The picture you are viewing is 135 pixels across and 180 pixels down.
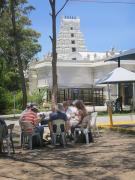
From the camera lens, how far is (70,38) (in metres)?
104

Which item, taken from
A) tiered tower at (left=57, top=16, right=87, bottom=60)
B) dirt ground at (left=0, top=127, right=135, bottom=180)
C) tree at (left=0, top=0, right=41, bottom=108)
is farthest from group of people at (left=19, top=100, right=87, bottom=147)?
tiered tower at (left=57, top=16, right=87, bottom=60)

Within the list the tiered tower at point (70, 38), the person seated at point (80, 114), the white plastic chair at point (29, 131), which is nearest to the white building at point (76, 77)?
the tiered tower at point (70, 38)

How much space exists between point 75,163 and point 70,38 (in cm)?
9350

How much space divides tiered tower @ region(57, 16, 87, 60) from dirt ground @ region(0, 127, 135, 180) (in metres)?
84.4

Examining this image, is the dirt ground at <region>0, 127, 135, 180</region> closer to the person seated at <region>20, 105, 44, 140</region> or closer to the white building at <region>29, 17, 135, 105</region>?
the person seated at <region>20, 105, 44, 140</region>

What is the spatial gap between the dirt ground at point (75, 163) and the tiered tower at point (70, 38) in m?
84.4

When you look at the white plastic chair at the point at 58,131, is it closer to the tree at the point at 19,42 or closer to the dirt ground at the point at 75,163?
the dirt ground at the point at 75,163

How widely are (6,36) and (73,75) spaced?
1441 centimetres

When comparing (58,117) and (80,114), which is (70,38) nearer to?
(80,114)

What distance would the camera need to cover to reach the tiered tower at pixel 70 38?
328 ft

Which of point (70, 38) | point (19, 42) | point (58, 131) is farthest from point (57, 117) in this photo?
point (70, 38)

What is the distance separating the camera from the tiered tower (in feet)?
328

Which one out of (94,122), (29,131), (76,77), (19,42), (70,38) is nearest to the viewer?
(29,131)

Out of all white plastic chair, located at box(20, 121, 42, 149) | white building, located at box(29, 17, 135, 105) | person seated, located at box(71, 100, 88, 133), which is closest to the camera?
white plastic chair, located at box(20, 121, 42, 149)
